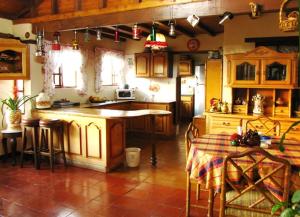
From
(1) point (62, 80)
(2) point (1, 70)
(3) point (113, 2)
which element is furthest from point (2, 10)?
(3) point (113, 2)

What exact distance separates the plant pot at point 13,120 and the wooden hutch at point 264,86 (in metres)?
3.15

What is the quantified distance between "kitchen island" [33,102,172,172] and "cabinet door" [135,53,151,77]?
107 inches

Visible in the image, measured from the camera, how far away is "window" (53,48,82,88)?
5.51 m

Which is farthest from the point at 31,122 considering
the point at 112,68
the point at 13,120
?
the point at 112,68

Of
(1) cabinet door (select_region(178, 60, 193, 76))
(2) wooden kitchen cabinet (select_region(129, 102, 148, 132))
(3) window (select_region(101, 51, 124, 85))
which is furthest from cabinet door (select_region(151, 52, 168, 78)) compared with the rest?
(1) cabinet door (select_region(178, 60, 193, 76))

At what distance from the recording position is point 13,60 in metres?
4.54

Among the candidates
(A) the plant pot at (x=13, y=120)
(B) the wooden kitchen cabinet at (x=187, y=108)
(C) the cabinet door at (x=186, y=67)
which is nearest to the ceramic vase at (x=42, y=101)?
(A) the plant pot at (x=13, y=120)

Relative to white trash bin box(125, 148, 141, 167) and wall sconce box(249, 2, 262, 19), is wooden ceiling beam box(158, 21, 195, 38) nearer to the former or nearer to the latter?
wall sconce box(249, 2, 262, 19)

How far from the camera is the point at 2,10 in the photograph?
15.2 ft

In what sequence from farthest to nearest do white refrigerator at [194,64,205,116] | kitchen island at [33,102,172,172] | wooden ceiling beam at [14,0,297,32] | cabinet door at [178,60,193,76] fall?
white refrigerator at [194,64,205,116] → cabinet door at [178,60,193,76] → kitchen island at [33,102,172,172] → wooden ceiling beam at [14,0,297,32]

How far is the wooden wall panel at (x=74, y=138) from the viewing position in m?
4.39

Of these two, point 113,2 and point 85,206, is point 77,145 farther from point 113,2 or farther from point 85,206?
point 113,2

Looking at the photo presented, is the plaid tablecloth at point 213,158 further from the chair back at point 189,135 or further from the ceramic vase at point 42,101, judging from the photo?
the ceramic vase at point 42,101

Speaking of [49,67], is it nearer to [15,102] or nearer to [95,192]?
[15,102]
